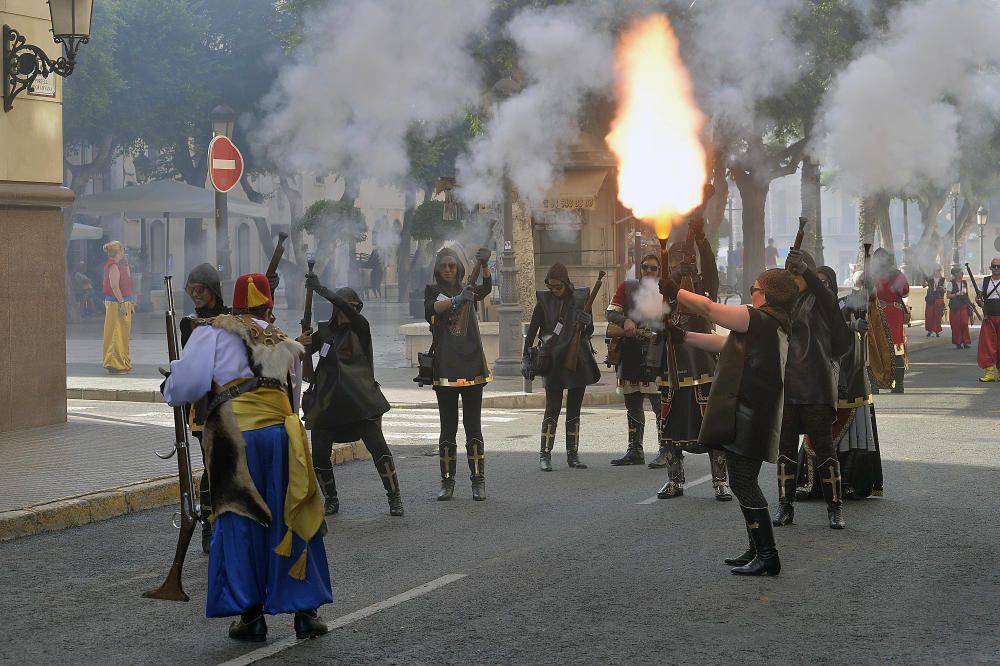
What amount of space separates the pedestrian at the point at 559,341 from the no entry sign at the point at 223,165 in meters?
4.86

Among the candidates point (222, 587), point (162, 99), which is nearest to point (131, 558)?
point (222, 587)

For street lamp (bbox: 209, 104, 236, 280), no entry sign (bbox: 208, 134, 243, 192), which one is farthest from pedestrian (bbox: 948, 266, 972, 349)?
no entry sign (bbox: 208, 134, 243, 192)

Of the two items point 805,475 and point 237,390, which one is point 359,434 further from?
point 237,390

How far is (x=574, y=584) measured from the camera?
7.83 m

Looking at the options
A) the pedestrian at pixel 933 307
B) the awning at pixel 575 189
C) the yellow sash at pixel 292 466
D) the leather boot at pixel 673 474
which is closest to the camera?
the yellow sash at pixel 292 466

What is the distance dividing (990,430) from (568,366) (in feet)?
16.6

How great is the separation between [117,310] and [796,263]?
14307 millimetres

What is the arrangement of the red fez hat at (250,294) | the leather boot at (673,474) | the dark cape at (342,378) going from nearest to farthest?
the red fez hat at (250,294) < the dark cape at (342,378) < the leather boot at (673,474)

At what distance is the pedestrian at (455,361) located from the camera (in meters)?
10.9

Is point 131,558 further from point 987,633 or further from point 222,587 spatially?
point 987,633

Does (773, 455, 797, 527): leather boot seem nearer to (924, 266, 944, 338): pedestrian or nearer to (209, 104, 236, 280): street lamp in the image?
(209, 104, 236, 280): street lamp

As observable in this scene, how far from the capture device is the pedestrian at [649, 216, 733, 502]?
423 inches

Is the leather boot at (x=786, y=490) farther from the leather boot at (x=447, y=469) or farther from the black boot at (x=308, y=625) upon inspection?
the black boot at (x=308, y=625)

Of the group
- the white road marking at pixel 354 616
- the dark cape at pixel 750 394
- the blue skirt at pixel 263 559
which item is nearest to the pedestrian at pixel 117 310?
the white road marking at pixel 354 616
